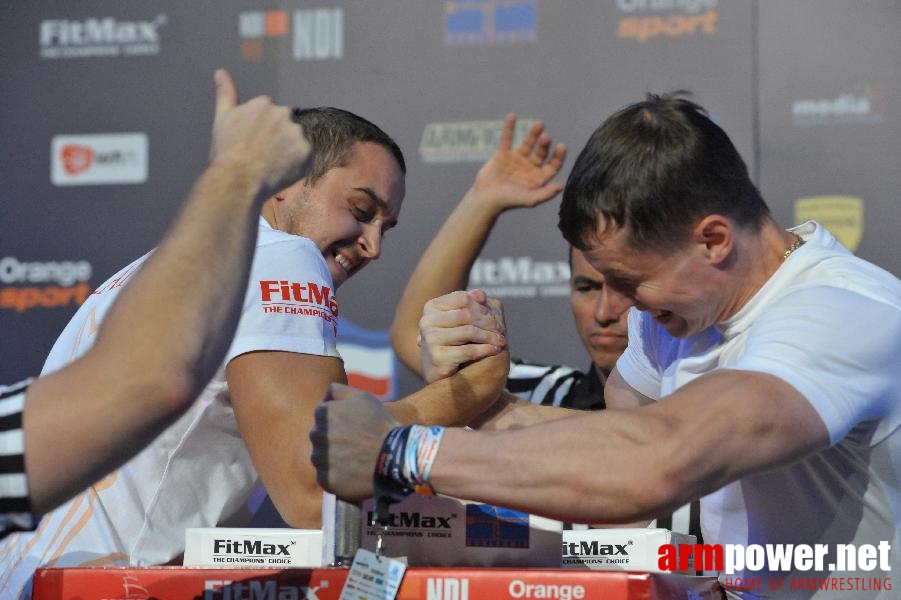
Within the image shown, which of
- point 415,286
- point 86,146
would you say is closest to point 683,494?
point 415,286

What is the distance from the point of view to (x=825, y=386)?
1704mm

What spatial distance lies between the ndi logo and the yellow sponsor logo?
117cm

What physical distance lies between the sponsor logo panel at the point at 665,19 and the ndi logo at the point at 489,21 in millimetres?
336

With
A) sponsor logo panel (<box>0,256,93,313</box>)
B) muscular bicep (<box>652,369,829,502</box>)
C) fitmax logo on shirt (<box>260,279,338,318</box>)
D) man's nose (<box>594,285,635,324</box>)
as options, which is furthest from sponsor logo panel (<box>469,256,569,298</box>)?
muscular bicep (<box>652,369,829,502</box>)

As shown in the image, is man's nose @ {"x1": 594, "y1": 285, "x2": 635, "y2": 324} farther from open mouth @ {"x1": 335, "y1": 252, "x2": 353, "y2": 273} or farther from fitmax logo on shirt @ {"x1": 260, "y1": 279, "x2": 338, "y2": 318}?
fitmax logo on shirt @ {"x1": 260, "y1": 279, "x2": 338, "y2": 318}

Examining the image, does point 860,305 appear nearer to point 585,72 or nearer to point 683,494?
point 683,494

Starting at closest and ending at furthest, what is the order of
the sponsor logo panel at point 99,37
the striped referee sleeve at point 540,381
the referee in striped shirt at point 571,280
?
the referee in striped shirt at point 571,280 < the striped referee sleeve at point 540,381 < the sponsor logo panel at point 99,37

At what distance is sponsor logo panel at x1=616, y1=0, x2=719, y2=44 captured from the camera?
13.6 feet

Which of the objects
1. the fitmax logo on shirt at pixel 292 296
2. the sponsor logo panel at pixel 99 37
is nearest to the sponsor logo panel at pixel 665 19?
the sponsor logo panel at pixel 99 37

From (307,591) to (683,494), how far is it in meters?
0.52

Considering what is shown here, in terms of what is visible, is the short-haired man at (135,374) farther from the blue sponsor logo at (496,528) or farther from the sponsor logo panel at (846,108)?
the sponsor logo panel at (846,108)

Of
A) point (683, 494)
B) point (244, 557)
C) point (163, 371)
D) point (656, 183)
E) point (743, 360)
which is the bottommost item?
point (244, 557)

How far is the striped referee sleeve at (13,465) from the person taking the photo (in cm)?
123

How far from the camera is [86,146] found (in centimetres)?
454
